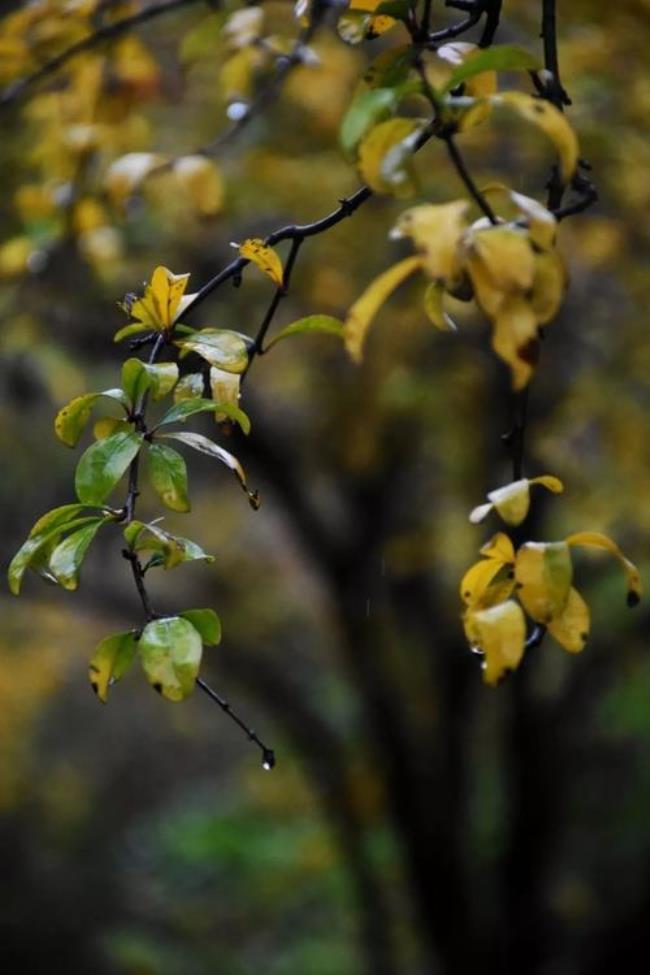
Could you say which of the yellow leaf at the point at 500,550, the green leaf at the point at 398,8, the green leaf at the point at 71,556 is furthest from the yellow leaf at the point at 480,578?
the green leaf at the point at 398,8

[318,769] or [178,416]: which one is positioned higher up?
[178,416]

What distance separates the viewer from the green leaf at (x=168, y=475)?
90 cm

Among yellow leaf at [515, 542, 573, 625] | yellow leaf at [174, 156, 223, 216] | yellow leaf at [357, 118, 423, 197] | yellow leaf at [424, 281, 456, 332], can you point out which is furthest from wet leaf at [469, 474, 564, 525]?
yellow leaf at [174, 156, 223, 216]

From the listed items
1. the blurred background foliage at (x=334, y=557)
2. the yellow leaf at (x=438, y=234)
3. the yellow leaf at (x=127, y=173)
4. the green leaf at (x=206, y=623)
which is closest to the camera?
the yellow leaf at (x=438, y=234)

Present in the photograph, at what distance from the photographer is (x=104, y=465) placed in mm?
872

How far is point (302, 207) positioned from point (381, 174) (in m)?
2.38

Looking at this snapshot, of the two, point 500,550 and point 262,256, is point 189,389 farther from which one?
point 500,550

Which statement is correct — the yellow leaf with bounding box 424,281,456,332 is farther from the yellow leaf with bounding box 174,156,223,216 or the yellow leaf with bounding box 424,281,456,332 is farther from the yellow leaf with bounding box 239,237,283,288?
the yellow leaf with bounding box 174,156,223,216

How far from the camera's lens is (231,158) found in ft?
10.2

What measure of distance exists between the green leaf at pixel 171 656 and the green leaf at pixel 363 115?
34 centimetres

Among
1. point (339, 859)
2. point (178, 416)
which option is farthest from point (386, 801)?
point (178, 416)

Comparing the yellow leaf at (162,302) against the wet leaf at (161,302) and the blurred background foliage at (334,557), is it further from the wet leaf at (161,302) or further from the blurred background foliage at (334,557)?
the blurred background foliage at (334,557)

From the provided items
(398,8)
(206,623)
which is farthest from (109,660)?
(398,8)

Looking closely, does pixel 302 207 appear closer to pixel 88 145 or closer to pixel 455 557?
pixel 88 145
